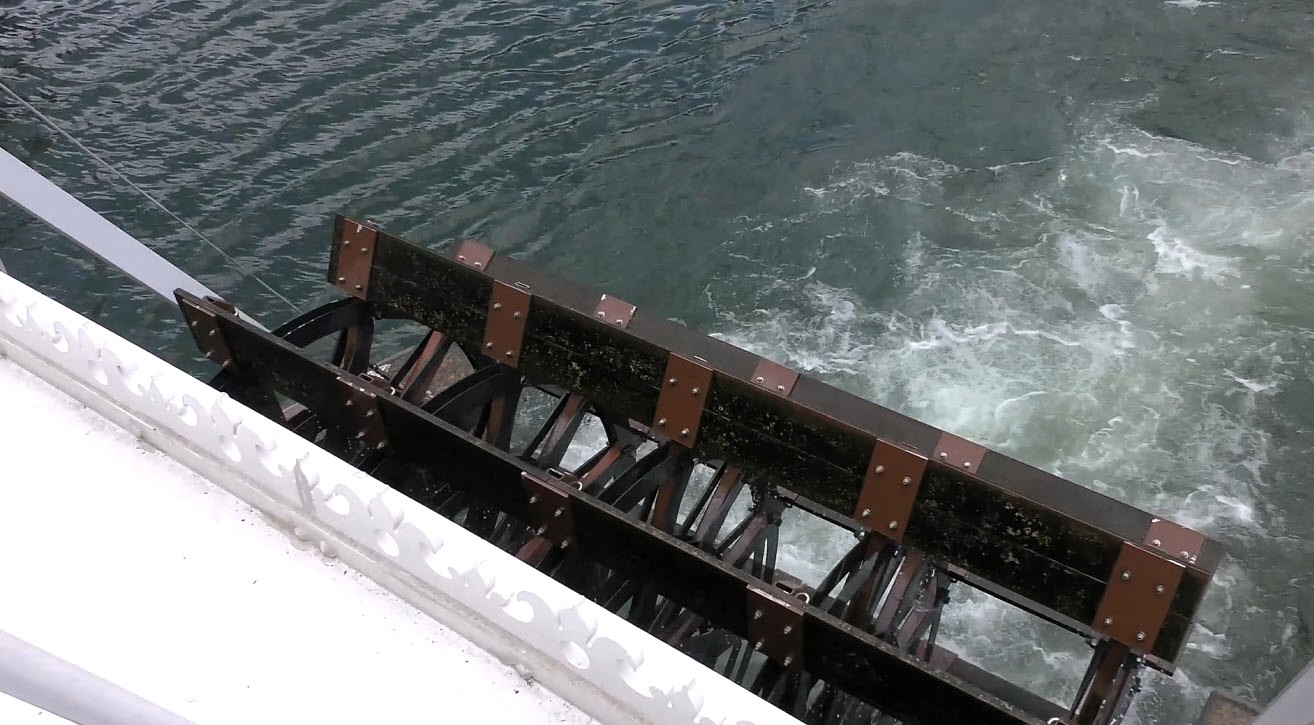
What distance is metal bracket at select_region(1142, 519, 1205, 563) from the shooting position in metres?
4.34

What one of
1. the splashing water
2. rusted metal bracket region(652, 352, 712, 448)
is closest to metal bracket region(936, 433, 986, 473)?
rusted metal bracket region(652, 352, 712, 448)

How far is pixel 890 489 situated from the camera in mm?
4684

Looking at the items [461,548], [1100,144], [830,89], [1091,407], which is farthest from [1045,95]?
[461,548]

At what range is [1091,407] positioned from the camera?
737 centimetres

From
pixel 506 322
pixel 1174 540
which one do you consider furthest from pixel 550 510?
pixel 1174 540

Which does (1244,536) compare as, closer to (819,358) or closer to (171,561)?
(819,358)

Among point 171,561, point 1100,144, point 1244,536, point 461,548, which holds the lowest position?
point 1244,536

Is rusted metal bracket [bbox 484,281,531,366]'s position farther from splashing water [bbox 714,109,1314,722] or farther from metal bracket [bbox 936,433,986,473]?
splashing water [bbox 714,109,1314,722]

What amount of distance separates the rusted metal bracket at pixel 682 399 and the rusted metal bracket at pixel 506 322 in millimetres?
768

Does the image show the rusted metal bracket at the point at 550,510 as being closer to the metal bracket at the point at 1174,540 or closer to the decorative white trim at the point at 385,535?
the decorative white trim at the point at 385,535

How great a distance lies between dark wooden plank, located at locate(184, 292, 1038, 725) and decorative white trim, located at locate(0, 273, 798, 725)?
1531 millimetres

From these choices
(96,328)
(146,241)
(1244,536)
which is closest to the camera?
(96,328)

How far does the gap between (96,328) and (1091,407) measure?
20.1 ft

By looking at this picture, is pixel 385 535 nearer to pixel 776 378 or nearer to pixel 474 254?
pixel 776 378
